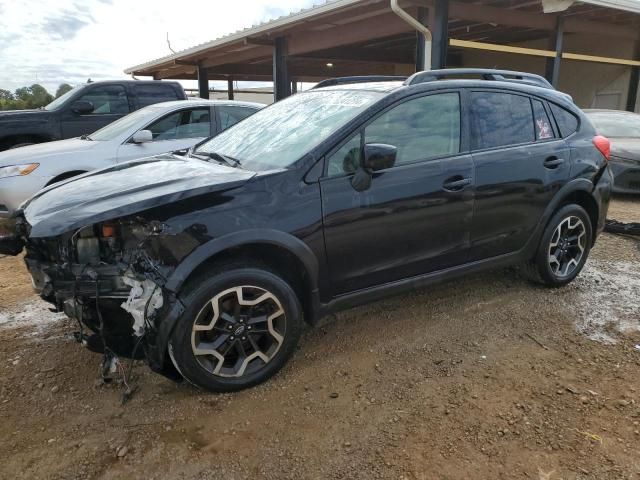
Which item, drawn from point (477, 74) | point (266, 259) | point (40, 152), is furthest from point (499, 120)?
point (40, 152)

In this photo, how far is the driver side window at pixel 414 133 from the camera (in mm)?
3072

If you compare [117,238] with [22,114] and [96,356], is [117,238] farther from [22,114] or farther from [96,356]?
[22,114]

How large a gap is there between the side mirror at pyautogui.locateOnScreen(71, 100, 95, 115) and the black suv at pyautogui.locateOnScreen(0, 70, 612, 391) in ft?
15.8

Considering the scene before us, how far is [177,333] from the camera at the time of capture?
8.50 feet

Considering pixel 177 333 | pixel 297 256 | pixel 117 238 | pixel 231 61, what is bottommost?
pixel 177 333

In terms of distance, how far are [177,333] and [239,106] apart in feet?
16.1

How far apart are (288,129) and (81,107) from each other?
5695 mm

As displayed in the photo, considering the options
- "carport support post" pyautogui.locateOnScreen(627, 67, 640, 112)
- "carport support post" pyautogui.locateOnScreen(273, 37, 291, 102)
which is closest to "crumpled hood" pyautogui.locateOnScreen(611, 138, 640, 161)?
"carport support post" pyautogui.locateOnScreen(627, 67, 640, 112)

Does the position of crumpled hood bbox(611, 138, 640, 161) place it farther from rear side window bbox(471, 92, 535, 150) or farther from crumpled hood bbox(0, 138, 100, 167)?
crumpled hood bbox(0, 138, 100, 167)

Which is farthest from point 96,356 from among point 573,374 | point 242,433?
point 573,374

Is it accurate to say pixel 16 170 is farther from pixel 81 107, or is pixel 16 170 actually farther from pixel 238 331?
pixel 238 331

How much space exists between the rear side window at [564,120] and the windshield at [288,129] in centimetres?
178

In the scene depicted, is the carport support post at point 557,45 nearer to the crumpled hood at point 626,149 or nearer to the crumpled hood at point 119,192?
the crumpled hood at point 626,149

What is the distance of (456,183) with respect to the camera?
11.3ft
